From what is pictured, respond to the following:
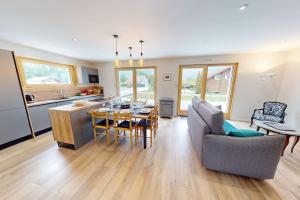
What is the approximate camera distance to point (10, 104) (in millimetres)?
2281

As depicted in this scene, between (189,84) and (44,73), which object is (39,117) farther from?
(189,84)

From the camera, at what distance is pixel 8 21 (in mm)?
1780

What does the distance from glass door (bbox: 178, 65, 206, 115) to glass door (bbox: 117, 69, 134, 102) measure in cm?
223

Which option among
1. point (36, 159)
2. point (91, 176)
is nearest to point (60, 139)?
point (36, 159)

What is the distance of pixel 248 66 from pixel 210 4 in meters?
3.47

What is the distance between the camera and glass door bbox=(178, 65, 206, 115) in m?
4.29

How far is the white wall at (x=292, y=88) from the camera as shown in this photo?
298 cm

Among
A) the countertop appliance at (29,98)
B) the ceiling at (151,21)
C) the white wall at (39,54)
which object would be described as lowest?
the countertop appliance at (29,98)

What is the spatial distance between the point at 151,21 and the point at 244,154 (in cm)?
244

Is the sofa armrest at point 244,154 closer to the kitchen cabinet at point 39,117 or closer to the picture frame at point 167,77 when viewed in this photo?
the picture frame at point 167,77

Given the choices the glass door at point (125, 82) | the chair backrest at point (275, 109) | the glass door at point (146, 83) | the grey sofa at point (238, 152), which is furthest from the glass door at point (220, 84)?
the glass door at point (125, 82)

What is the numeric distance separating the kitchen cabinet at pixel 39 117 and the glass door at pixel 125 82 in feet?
9.07

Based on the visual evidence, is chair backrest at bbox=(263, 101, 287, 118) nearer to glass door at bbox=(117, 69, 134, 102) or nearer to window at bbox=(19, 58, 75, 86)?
glass door at bbox=(117, 69, 134, 102)

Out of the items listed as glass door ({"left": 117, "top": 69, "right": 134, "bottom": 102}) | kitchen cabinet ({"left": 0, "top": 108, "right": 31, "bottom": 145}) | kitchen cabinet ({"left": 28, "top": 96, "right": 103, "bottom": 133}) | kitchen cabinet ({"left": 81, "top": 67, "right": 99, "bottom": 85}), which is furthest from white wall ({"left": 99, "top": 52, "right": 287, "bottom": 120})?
kitchen cabinet ({"left": 0, "top": 108, "right": 31, "bottom": 145})
